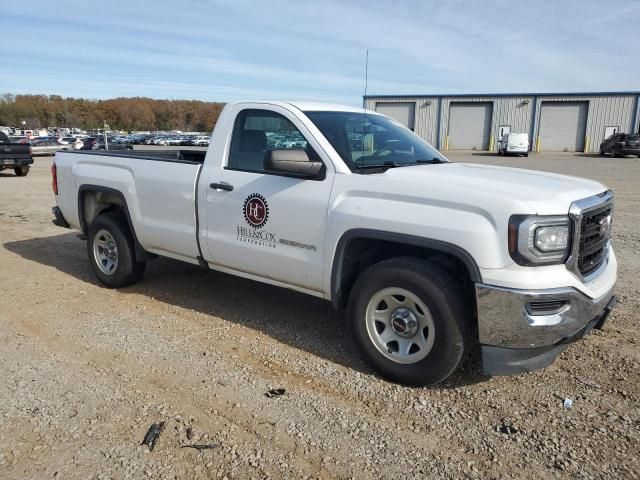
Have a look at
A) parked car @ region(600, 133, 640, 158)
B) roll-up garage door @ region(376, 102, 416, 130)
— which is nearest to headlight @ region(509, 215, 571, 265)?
parked car @ region(600, 133, 640, 158)

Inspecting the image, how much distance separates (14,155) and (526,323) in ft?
65.9

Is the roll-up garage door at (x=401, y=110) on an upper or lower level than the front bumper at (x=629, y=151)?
upper

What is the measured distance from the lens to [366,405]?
11.6 ft

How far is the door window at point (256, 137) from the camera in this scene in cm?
455

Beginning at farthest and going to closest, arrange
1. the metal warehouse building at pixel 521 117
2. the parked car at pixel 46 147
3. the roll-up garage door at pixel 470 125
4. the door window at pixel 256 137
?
1. the roll-up garage door at pixel 470 125
2. the metal warehouse building at pixel 521 117
3. the parked car at pixel 46 147
4. the door window at pixel 256 137

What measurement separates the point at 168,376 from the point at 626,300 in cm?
443

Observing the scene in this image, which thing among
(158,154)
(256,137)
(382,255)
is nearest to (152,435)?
(382,255)

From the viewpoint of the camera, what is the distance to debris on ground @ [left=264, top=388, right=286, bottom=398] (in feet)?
12.0

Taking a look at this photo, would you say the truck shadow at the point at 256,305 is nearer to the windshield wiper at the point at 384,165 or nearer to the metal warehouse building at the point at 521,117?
the windshield wiper at the point at 384,165

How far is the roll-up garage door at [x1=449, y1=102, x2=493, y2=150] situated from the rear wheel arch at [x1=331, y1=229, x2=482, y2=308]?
158 feet

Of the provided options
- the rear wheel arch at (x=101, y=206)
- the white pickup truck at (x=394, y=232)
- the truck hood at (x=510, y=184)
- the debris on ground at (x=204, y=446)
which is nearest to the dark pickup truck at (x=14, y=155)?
the rear wheel arch at (x=101, y=206)

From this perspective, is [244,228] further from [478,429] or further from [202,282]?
[478,429]

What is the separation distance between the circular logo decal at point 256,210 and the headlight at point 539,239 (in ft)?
6.40

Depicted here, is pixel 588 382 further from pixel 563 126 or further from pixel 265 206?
pixel 563 126
